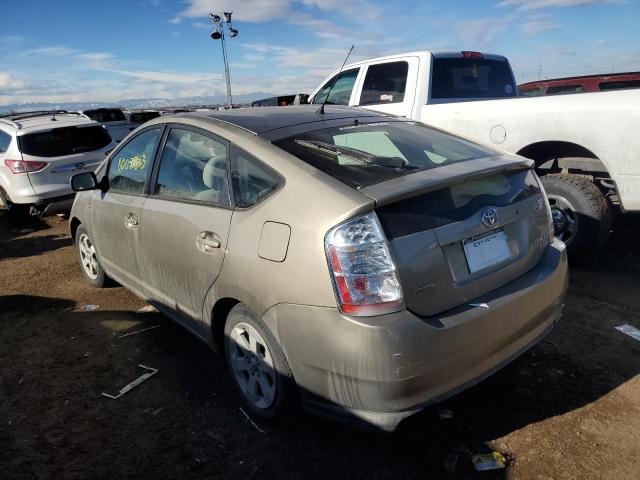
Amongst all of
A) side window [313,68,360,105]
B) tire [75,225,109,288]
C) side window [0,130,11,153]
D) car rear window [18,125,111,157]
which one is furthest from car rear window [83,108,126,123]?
tire [75,225,109,288]

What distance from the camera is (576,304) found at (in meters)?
4.03

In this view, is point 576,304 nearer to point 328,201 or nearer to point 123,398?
point 328,201

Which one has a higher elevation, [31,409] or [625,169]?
[625,169]

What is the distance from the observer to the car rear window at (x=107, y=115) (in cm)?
1675

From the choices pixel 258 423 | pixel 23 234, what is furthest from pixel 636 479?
pixel 23 234

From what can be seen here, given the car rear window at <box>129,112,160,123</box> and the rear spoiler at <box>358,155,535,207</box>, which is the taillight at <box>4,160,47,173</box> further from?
the car rear window at <box>129,112,160,123</box>

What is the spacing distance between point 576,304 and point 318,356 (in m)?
2.87

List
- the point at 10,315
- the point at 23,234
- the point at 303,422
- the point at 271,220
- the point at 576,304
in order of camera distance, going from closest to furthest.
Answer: the point at 271,220 → the point at 303,422 → the point at 576,304 → the point at 10,315 → the point at 23,234

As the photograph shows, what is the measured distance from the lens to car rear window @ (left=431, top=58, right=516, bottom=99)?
20.0ft

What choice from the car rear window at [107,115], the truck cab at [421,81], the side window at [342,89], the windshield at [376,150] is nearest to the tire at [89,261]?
the windshield at [376,150]

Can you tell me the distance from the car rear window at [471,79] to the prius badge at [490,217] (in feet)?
13.3

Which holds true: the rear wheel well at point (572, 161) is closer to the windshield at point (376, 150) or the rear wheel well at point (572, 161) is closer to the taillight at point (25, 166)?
the windshield at point (376, 150)

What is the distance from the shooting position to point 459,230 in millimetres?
2201

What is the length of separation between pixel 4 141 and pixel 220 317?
7.02m
